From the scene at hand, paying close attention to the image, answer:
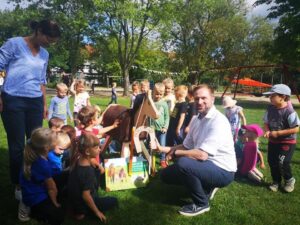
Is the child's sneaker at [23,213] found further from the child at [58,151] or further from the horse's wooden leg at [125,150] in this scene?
the horse's wooden leg at [125,150]

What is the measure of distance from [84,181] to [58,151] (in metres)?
0.99

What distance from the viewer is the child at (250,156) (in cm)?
531

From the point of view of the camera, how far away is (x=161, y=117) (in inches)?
234

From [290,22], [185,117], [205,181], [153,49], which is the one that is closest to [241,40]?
[153,49]

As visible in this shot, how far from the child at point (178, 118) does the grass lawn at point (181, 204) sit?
1416 millimetres

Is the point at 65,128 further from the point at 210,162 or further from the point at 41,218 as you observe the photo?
the point at 210,162

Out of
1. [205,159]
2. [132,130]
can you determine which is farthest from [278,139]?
[132,130]

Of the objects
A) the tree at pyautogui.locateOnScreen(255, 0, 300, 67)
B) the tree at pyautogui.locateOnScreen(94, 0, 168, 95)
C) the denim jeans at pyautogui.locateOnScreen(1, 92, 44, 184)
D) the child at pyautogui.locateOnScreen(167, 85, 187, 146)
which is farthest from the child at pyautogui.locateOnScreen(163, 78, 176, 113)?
the tree at pyautogui.locateOnScreen(94, 0, 168, 95)

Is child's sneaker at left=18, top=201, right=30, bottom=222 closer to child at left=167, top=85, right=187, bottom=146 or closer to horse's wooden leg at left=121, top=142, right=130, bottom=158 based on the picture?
horse's wooden leg at left=121, top=142, right=130, bottom=158

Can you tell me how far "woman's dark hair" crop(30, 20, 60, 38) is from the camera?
367 cm

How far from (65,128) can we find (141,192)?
1.47m

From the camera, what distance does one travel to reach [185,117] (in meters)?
6.32

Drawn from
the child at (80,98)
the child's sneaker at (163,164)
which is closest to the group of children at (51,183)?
the child's sneaker at (163,164)

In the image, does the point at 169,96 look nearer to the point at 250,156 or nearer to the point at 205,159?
the point at 250,156
